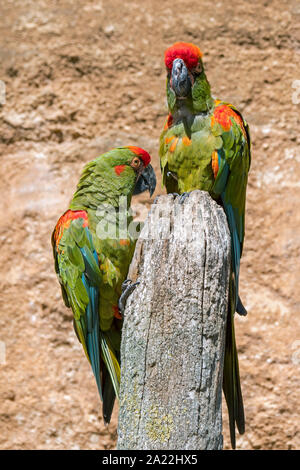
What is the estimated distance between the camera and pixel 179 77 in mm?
2840

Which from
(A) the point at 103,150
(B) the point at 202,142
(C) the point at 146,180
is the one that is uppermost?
(B) the point at 202,142

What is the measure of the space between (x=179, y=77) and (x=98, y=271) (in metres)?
1.00

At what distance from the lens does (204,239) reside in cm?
205

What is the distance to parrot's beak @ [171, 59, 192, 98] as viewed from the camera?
9.31 ft

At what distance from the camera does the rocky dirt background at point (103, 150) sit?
423cm

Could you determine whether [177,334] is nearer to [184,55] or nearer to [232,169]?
[232,169]

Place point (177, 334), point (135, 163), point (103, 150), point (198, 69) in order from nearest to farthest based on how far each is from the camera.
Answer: point (177, 334)
point (198, 69)
point (135, 163)
point (103, 150)

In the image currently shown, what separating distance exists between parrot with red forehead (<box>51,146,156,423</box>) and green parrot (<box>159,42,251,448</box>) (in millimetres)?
384

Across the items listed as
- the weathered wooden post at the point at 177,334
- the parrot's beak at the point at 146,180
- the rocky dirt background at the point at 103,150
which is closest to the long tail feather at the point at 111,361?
the weathered wooden post at the point at 177,334

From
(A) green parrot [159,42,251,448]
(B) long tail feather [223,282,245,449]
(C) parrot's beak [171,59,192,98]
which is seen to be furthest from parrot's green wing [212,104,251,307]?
(B) long tail feather [223,282,245,449]

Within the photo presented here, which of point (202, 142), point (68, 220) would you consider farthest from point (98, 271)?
point (202, 142)

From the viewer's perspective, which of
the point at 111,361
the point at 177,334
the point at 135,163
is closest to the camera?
the point at 177,334

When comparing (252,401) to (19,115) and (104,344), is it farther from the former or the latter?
(19,115)
